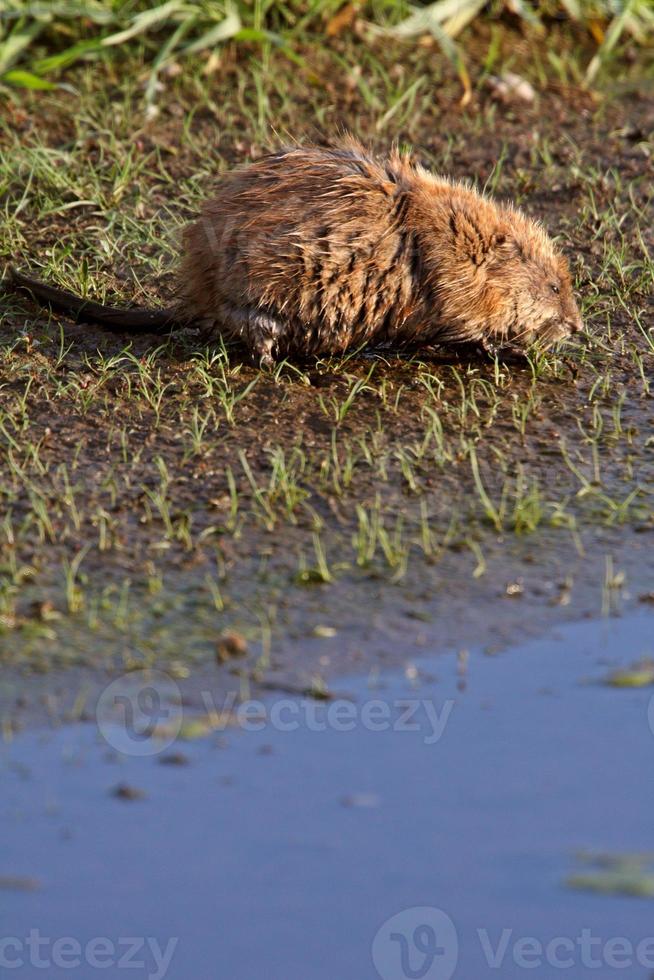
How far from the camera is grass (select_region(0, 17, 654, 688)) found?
4.24m

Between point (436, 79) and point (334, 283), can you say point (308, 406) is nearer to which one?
point (334, 283)

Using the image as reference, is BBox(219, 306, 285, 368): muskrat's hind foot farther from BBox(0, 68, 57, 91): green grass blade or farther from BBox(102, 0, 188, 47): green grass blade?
BBox(102, 0, 188, 47): green grass blade

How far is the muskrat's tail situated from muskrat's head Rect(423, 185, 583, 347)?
3.35 ft

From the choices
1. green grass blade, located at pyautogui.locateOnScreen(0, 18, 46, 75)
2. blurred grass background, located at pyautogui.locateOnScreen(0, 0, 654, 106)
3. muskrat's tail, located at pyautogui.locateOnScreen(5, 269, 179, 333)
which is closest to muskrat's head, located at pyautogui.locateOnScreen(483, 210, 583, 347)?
muskrat's tail, located at pyautogui.locateOnScreen(5, 269, 179, 333)

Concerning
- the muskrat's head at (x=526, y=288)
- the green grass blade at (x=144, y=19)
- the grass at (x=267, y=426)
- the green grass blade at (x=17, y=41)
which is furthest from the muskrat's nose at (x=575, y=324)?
the green grass blade at (x=17, y=41)

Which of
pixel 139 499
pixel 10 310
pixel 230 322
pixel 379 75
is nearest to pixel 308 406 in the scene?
pixel 230 322

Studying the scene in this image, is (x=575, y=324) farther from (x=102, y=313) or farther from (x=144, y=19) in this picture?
(x=144, y=19)

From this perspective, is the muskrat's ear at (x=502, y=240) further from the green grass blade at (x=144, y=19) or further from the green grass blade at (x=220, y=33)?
the green grass blade at (x=144, y=19)

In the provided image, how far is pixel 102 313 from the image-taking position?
5.62 m

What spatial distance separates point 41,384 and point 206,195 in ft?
5.86

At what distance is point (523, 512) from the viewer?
457 cm

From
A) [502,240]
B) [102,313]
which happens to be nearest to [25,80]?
[102,313]

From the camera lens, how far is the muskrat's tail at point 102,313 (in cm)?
561

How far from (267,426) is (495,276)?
1.02m
